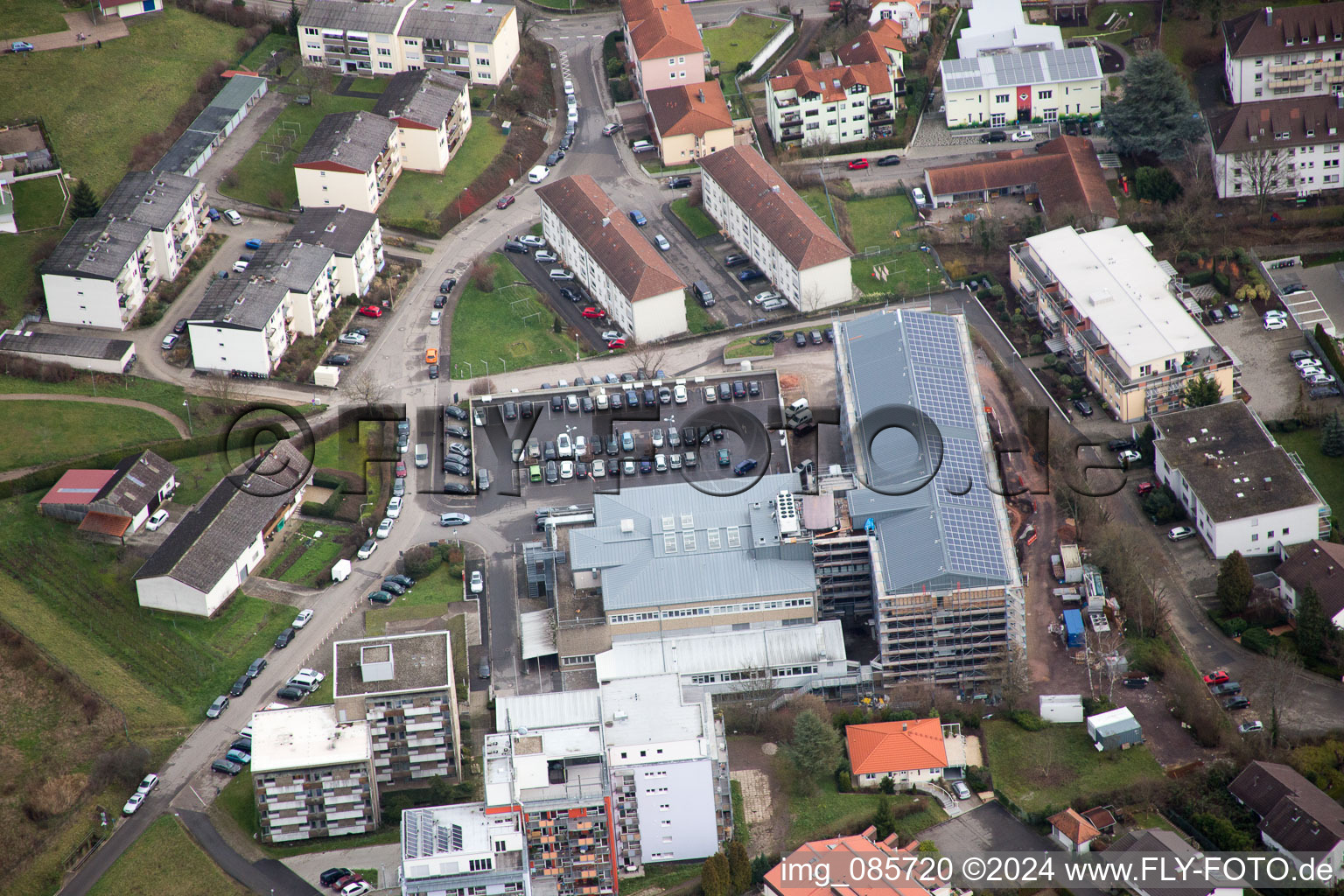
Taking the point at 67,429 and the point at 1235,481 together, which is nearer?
the point at 1235,481

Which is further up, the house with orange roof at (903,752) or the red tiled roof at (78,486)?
the house with orange roof at (903,752)

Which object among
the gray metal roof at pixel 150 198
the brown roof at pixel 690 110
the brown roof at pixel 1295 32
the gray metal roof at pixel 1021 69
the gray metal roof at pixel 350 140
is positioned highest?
the brown roof at pixel 1295 32

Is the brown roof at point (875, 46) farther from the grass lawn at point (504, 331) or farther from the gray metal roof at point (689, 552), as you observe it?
the gray metal roof at point (689, 552)

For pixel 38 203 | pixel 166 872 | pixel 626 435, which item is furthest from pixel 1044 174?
pixel 166 872

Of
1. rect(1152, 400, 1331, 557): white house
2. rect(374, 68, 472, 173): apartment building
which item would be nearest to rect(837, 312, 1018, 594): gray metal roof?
rect(1152, 400, 1331, 557): white house

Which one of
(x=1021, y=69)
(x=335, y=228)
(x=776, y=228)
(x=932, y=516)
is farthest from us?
(x=1021, y=69)

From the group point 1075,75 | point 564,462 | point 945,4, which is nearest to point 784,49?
A: point 945,4

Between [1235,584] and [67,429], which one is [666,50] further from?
[1235,584]

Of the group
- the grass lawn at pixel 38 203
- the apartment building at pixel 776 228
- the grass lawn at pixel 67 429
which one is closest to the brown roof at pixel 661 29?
the apartment building at pixel 776 228

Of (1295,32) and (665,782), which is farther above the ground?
(1295,32)
